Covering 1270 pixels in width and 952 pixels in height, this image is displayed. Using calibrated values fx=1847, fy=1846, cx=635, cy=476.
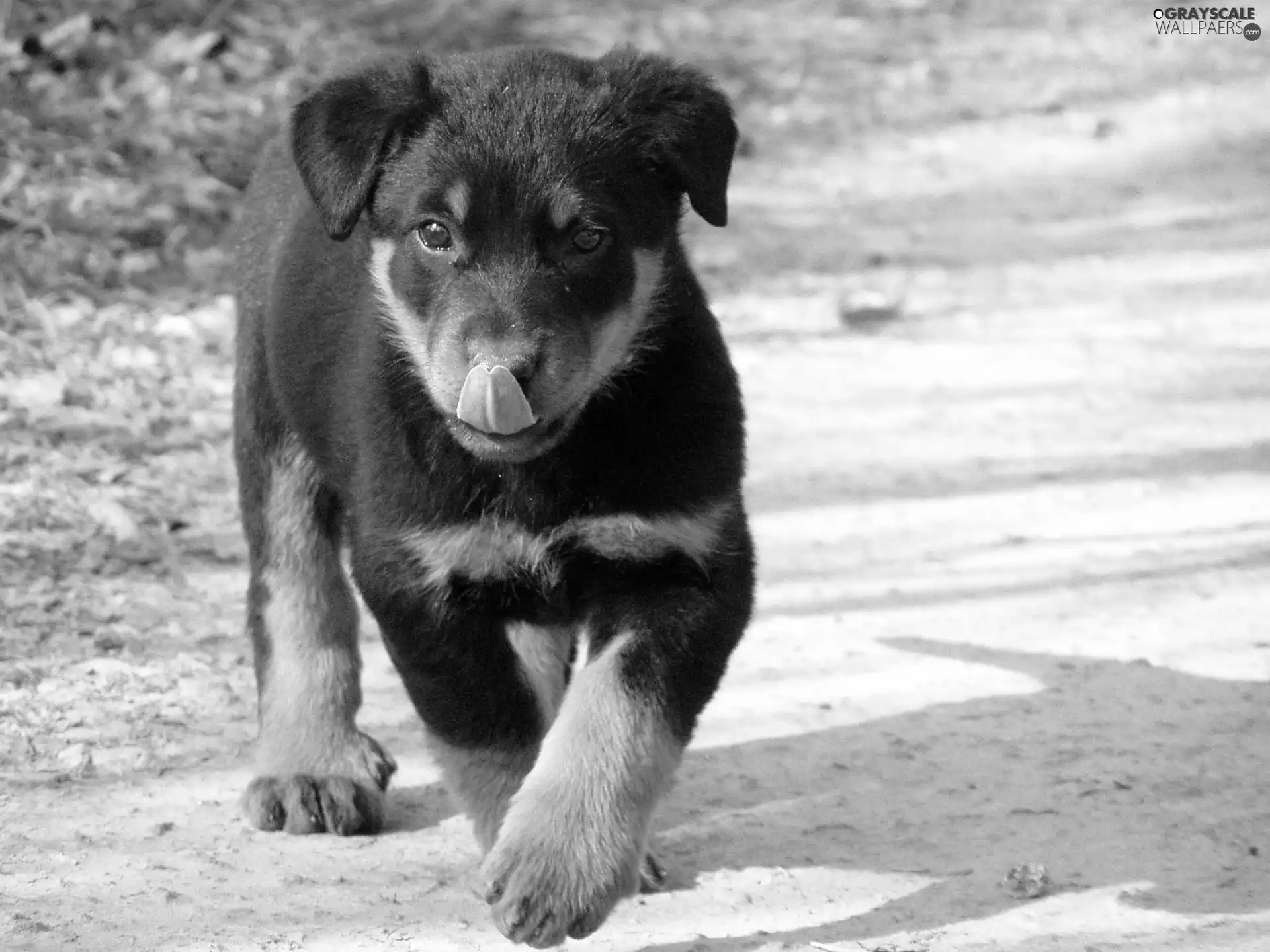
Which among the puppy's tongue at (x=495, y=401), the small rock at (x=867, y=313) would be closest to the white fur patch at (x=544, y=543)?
the puppy's tongue at (x=495, y=401)

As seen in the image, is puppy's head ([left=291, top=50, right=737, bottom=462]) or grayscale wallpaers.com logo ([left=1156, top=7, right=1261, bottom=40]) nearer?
puppy's head ([left=291, top=50, right=737, bottom=462])

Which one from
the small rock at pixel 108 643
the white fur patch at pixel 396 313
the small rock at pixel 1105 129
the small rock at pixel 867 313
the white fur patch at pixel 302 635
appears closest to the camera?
the white fur patch at pixel 396 313

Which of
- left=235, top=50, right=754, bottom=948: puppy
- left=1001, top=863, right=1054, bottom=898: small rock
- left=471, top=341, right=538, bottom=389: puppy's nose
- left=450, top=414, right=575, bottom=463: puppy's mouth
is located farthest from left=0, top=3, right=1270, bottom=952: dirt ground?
left=471, top=341, right=538, bottom=389: puppy's nose

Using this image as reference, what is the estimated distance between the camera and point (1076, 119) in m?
9.88

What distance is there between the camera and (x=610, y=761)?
3111mm

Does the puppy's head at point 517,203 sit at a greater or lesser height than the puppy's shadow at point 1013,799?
greater

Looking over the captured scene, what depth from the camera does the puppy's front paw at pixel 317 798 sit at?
12.4 ft

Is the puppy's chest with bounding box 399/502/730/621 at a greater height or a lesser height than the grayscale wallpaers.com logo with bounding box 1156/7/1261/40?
greater

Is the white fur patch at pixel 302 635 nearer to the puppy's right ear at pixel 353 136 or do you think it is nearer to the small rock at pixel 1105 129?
the puppy's right ear at pixel 353 136

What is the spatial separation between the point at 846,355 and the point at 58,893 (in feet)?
14.5

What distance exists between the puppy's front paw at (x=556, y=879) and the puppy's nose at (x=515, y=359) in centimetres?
76

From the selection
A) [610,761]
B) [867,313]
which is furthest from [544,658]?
[867,313]

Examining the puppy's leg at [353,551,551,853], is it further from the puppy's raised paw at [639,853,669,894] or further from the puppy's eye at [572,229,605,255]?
the puppy's eye at [572,229,605,255]

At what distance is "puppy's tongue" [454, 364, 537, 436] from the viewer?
3.12m
